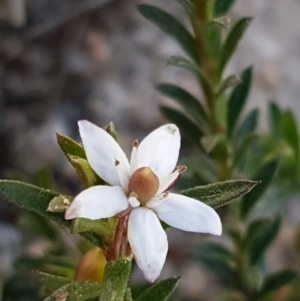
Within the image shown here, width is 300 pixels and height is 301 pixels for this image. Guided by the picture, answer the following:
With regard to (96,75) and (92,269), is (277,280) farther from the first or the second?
(96,75)

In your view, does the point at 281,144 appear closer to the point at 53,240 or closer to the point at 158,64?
the point at 53,240

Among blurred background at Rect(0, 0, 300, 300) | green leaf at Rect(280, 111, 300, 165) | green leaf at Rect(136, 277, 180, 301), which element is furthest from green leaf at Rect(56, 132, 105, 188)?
blurred background at Rect(0, 0, 300, 300)

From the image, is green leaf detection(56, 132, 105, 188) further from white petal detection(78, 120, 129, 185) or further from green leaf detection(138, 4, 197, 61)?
green leaf detection(138, 4, 197, 61)

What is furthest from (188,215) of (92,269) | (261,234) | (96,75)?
(96,75)

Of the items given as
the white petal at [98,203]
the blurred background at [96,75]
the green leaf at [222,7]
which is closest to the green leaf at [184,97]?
the green leaf at [222,7]

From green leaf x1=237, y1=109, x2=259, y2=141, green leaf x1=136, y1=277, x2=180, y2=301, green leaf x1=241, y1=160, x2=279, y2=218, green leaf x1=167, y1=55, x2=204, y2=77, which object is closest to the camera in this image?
green leaf x1=136, y1=277, x2=180, y2=301

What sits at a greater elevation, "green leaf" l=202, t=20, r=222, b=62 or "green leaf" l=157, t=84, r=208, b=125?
"green leaf" l=202, t=20, r=222, b=62

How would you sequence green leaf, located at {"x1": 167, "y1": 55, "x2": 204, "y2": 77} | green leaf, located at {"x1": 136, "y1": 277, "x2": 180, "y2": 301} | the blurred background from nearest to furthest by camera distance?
green leaf, located at {"x1": 136, "y1": 277, "x2": 180, "y2": 301}, green leaf, located at {"x1": 167, "y1": 55, "x2": 204, "y2": 77}, the blurred background

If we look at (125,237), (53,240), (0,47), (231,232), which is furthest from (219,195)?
(0,47)
